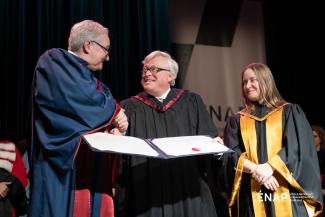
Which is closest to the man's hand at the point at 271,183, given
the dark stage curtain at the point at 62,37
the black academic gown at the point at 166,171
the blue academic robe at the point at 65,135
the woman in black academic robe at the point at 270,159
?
the woman in black academic robe at the point at 270,159

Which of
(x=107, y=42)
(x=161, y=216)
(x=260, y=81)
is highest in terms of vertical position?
(x=107, y=42)

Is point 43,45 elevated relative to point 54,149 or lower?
elevated

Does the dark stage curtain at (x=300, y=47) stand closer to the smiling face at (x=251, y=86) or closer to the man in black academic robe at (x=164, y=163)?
the smiling face at (x=251, y=86)

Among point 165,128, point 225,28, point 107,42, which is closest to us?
point 107,42

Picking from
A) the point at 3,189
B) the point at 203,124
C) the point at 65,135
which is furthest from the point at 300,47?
the point at 65,135

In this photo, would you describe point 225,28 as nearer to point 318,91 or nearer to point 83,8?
point 318,91

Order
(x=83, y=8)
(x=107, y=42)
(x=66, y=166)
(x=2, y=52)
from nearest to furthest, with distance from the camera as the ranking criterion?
(x=66, y=166) → (x=107, y=42) → (x=2, y=52) → (x=83, y=8)

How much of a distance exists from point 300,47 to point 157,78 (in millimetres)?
3295

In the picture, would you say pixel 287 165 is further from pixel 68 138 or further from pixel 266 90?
pixel 68 138

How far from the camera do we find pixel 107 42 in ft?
8.68

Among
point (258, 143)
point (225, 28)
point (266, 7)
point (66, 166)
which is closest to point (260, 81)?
point (258, 143)

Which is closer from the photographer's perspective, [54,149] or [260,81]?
[54,149]

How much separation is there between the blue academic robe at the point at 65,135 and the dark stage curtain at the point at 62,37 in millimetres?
1764

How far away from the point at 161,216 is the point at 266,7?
386cm
